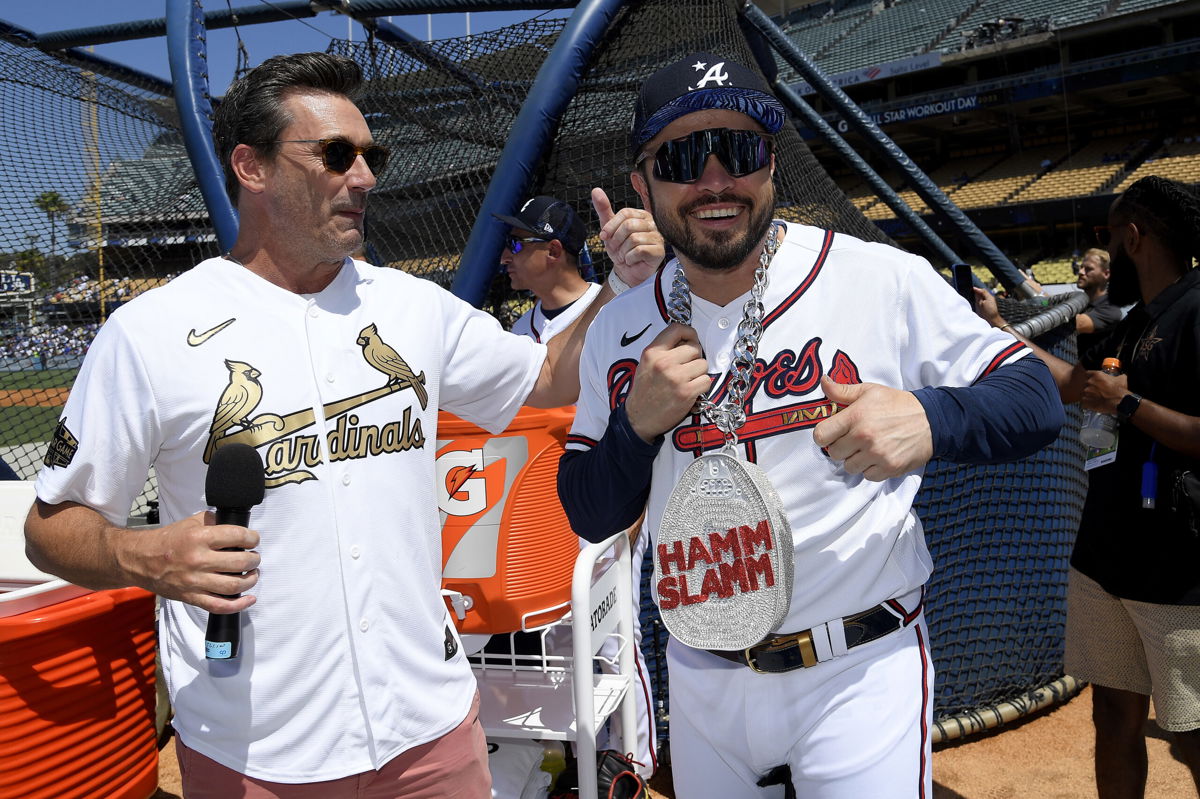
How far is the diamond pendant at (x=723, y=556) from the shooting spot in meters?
1.55

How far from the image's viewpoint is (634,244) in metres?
2.07

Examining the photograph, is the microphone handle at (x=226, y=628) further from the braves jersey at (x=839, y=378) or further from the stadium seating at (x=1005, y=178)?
the stadium seating at (x=1005, y=178)

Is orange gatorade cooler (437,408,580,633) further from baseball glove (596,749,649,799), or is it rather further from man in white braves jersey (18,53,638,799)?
baseball glove (596,749,649,799)

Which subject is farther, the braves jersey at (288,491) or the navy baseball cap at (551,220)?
the navy baseball cap at (551,220)

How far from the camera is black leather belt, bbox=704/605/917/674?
1.65m

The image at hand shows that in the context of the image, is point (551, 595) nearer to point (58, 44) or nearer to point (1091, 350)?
point (1091, 350)

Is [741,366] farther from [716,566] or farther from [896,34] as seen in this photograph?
[896,34]

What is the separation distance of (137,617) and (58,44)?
4405 millimetres

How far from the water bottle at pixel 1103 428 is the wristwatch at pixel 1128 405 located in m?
0.16

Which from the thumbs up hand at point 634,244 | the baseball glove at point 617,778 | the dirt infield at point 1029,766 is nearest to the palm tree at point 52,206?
the dirt infield at point 1029,766

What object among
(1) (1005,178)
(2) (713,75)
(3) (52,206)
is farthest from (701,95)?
(1) (1005,178)

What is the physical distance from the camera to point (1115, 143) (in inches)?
1164

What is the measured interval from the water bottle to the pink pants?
86.8 inches

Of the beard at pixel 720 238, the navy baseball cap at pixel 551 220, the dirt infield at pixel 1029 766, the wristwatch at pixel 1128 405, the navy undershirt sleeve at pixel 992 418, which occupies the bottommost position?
the dirt infield at pixel 1029 766
